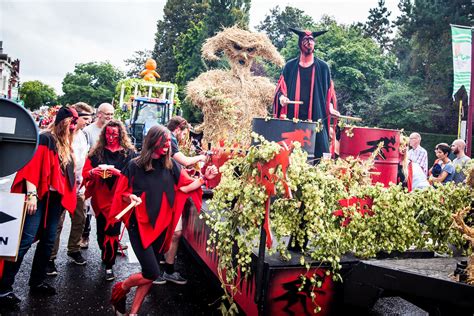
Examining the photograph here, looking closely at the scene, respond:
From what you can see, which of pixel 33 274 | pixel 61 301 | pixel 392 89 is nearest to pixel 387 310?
pixel 61 301

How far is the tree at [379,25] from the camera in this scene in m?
42.1

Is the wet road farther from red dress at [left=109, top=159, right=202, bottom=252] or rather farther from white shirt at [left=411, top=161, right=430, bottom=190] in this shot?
white shirt at [left=411, top=161, right=430, bottom=190]

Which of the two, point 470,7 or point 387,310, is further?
point 470,7

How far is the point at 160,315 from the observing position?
4.01 m

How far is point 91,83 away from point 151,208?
80.7 m

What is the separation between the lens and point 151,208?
11.9 ft

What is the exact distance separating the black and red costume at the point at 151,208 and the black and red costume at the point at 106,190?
3.38ft

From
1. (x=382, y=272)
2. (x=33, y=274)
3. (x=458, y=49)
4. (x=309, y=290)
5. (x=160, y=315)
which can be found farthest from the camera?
(x=458, y=49)

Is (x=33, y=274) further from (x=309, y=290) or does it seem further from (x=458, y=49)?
(x=458, y=49)

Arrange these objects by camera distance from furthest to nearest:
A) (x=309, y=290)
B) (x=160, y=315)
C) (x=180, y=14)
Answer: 1. (x=180, y=14)
2. (x=160, y=315)
3. (x=309, y=290)

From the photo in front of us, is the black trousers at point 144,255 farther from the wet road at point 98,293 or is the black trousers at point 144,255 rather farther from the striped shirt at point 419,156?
the striped shirt at point 419,156

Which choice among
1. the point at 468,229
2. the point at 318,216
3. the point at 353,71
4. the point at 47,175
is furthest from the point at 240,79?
the point at 468,229

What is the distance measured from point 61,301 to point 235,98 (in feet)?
34.4

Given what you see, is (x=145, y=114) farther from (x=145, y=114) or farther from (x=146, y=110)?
(x=146, y=110)
